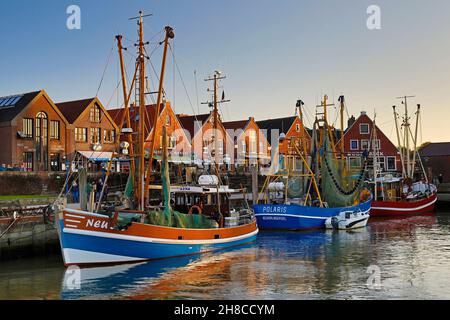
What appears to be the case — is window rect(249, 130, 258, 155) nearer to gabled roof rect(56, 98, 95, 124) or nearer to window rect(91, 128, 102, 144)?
window rect(91, 128, 102, 144)

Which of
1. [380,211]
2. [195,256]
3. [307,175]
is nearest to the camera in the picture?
[195,256]

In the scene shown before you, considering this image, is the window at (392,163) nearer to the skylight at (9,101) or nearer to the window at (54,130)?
the window at (54,130)

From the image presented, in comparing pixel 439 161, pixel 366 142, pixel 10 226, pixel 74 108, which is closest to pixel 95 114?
pixel 74 108

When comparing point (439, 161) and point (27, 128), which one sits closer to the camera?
point (27, 128)

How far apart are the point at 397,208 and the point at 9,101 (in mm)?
41984

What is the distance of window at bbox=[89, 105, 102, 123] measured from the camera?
56625 mm

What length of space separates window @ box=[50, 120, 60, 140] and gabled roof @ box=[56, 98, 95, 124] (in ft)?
7.53

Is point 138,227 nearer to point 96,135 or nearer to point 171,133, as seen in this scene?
point 96,135

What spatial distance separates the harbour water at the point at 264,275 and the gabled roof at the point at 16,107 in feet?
87.2

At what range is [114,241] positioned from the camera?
23.4 m

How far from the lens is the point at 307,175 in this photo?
3925 centimetres
